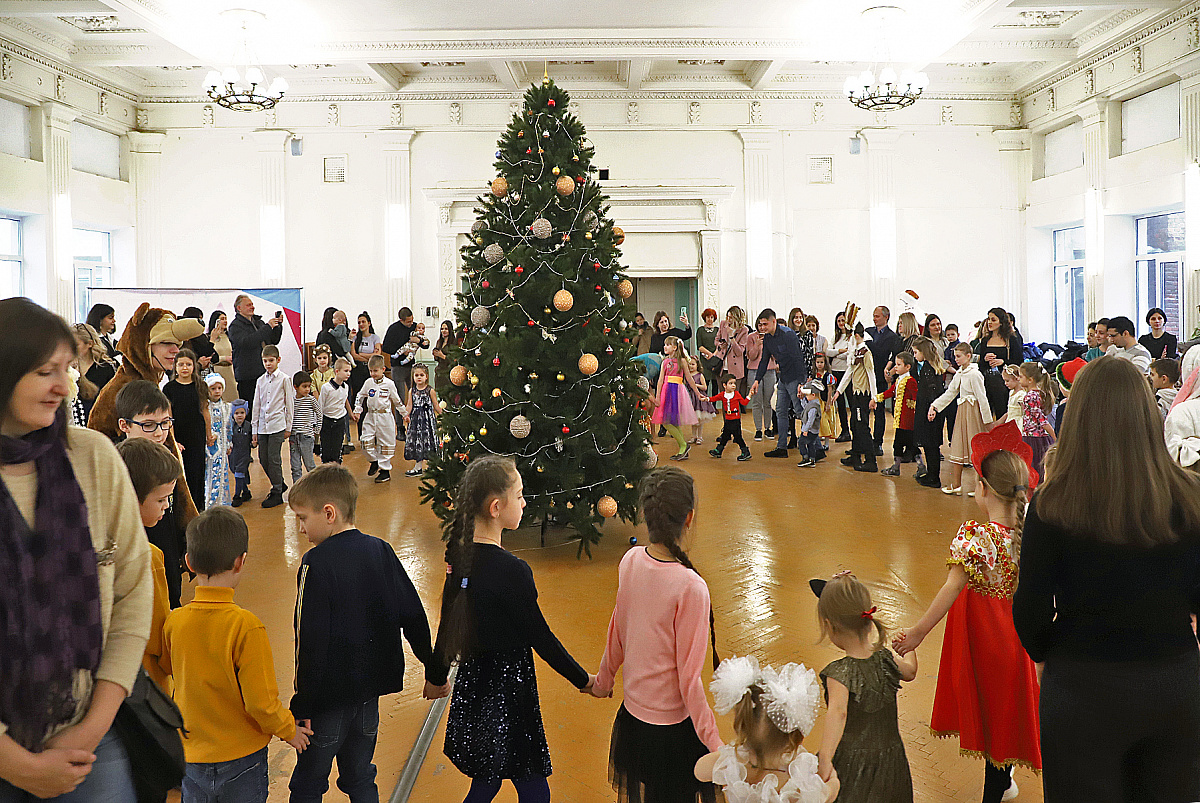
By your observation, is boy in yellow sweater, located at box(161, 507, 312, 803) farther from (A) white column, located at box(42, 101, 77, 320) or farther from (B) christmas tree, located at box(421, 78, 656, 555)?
(A) white column, located at box(42, 101, 77, 320)

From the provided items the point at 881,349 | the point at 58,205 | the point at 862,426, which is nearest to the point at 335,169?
the point at 58,205

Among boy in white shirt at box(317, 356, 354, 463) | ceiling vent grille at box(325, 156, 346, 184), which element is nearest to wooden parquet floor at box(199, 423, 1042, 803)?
boy in white shirt at box(317, 356, 354, 463)

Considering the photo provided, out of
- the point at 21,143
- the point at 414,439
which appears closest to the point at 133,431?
the point at 414,439

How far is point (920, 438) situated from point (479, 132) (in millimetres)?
11069

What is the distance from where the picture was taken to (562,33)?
1292 cm

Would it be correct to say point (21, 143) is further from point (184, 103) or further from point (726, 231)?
point (726, 231)

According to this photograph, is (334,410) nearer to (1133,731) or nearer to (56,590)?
(56,590)

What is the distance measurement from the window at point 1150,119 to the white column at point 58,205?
700 inches

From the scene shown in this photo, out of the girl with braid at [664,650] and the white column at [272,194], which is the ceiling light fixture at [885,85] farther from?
the girl with braid at [664,650]

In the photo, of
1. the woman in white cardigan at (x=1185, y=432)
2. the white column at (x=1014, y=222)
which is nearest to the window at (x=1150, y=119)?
the white column at (x=1014, y=222)

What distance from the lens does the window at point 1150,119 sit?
12.6 m

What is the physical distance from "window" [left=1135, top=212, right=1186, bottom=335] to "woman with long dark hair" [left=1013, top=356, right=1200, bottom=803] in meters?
13.9

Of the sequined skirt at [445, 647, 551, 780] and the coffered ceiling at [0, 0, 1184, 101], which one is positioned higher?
the coffered ceiling at [0, 0, 1184, 101]

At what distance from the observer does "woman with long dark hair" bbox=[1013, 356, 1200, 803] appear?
5.66ft
